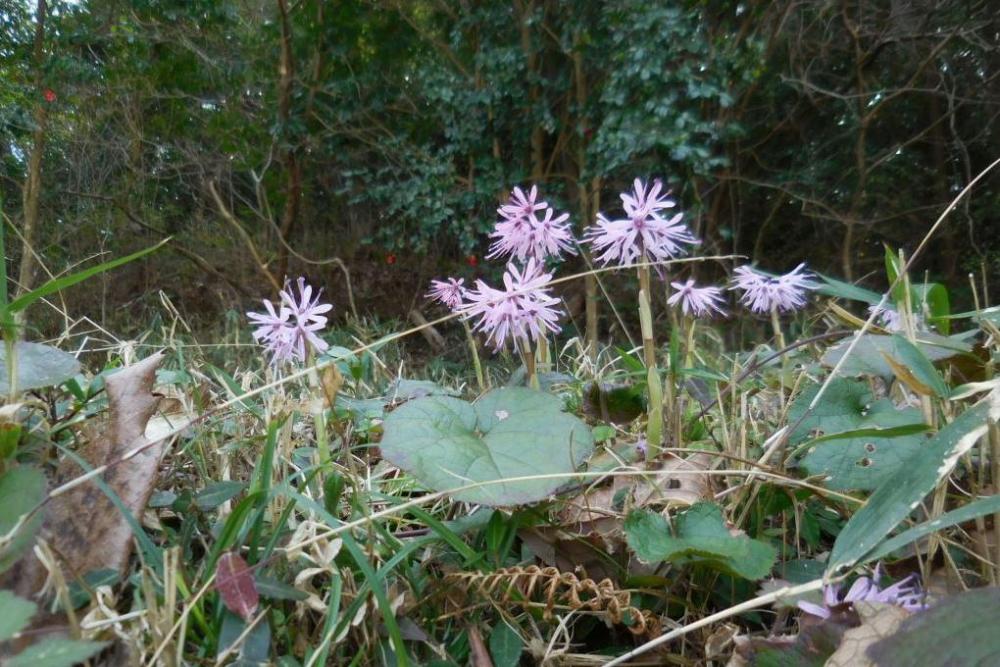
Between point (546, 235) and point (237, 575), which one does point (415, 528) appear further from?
point (546, 235)

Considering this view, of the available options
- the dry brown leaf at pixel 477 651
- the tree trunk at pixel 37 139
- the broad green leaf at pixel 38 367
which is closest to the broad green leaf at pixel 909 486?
the dry brown leaf at pixel 477 651

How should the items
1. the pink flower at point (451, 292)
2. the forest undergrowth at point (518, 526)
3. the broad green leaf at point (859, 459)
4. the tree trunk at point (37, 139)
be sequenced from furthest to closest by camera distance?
1. the tree trunk at point (37, 139)
2. the pink flower at point (451, 292)
3. the broad green leaf at point (859, 459)
4. the forest undergrowth at point (518, 526)

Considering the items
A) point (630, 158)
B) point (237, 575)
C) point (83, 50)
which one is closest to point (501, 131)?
point (630, 158)

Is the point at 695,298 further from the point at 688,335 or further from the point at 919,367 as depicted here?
the point at 919,367

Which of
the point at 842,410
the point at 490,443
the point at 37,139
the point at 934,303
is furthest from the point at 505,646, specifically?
the point at 37,139

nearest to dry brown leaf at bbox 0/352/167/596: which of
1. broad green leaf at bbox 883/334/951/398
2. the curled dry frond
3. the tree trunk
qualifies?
the curled dry frond

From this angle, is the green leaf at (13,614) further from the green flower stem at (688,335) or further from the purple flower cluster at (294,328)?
the green flower stem at (688,335)
